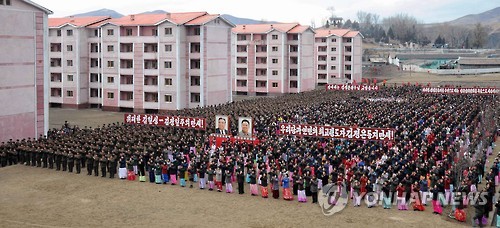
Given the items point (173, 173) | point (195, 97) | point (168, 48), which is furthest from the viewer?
point (195, 97)

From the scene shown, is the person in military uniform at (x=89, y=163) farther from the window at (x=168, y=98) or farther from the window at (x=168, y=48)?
the window at (x=168, y=48)

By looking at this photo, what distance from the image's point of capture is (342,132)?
28688 millimetres

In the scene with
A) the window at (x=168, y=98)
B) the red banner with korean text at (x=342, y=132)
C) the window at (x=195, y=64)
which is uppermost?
the window at (x=195, y=64)

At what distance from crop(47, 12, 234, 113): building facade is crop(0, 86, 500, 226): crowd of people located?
14.0 meters

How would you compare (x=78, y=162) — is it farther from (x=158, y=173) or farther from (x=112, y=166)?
(x=158, y=173)

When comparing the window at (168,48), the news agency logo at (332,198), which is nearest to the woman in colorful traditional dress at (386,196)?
the news agency logo at (332,198)

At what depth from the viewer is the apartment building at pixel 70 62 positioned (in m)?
55.5

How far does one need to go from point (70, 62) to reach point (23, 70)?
2237 cm

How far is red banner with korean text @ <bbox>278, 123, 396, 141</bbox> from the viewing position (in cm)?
2797

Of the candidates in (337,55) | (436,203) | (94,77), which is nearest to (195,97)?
(94,77)

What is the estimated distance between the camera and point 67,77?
5634 cm

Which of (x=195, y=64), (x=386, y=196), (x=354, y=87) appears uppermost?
(x=195, y=64)

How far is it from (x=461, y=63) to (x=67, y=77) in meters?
83.3

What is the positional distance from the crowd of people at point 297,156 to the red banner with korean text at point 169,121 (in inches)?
15.8
